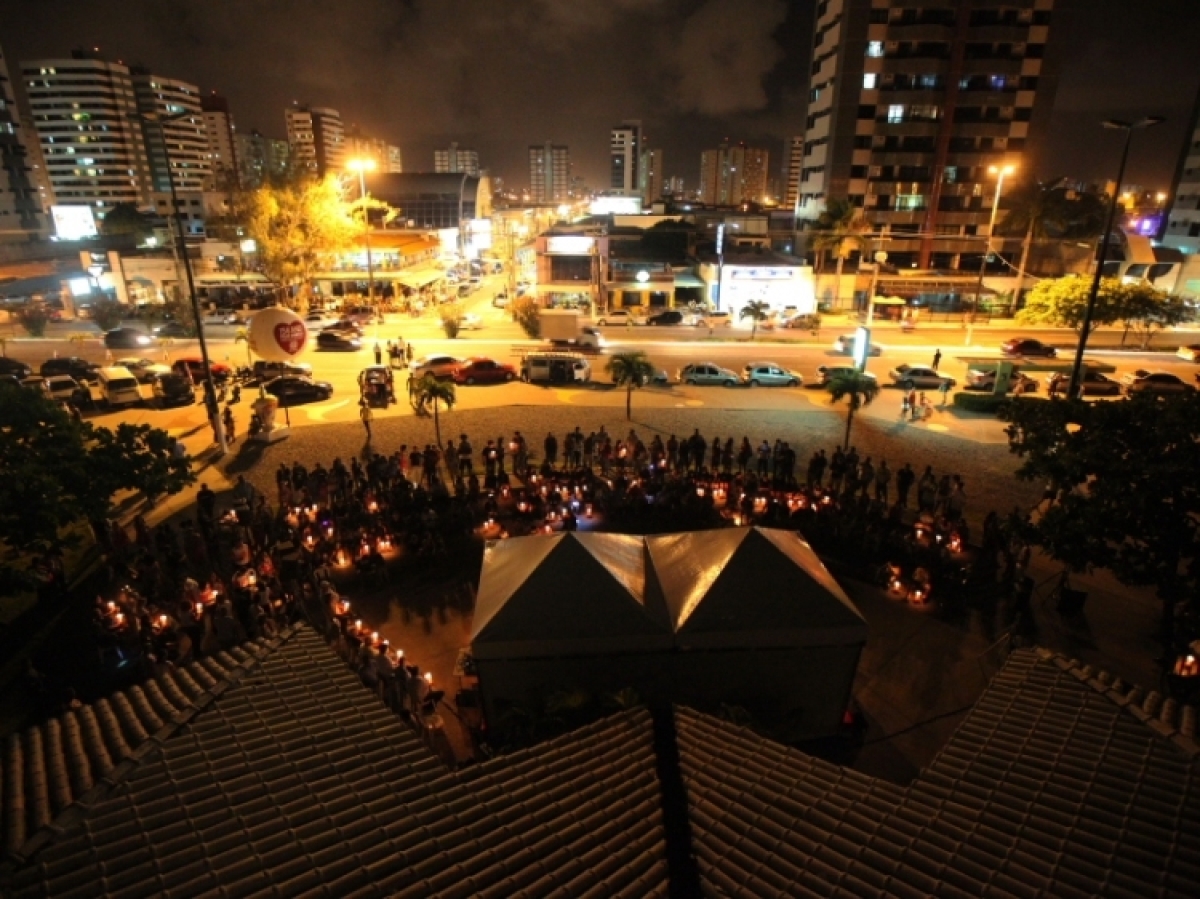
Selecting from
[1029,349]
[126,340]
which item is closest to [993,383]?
[1029,349]

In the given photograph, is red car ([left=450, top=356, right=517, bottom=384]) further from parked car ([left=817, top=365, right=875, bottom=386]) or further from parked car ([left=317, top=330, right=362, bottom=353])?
parked car ([left=817, top=365, right=875, bottom=386])

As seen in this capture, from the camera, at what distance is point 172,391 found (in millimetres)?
26094

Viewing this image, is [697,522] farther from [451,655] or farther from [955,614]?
[451,655]

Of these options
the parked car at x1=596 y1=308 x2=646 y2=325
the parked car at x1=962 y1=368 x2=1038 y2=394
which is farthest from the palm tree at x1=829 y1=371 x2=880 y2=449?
the parked car at x1=596 y1=308 x2=646 y2=325

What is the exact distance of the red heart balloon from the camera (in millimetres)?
21656

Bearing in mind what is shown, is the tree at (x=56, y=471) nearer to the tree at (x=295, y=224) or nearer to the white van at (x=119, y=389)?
the white van at (x=119, y=389)

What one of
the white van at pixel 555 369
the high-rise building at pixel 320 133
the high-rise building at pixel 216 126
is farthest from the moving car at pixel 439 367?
the high-rise building at pixel 320 133

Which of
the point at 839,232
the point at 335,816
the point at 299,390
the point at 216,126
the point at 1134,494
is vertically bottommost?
the point at 299,390

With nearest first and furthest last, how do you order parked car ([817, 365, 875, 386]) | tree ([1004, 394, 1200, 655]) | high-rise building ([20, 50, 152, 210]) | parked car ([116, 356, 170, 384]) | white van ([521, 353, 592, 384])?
tree ([1004, 394, 1200, 655]) < parked car ([817, 365, 875, 386]) < parked car ([116, 356, 170, 384]) < white van ([521, 353, 592, 384]) < high-rise building ([20, 50, 152, 210])

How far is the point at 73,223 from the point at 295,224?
2191 inches

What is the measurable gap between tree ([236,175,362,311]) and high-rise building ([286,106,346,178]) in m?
135

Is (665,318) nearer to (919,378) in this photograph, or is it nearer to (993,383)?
(919,378)

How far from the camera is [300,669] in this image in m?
8.02

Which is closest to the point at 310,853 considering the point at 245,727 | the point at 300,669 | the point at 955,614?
the point at 245,727
